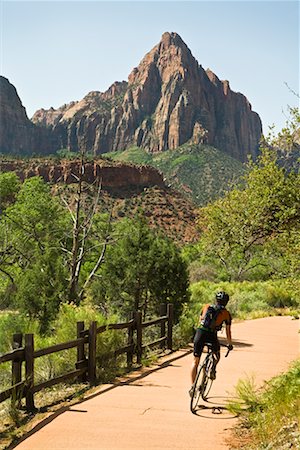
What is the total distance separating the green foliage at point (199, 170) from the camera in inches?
4449

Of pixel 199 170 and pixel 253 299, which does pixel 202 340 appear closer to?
pixel 253 299

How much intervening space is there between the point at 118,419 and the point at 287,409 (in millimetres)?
2622

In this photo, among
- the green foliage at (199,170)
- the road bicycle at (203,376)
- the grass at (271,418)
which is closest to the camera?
the grass at (271,418)

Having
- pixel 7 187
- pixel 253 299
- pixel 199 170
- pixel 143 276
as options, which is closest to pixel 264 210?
pixel 143 276

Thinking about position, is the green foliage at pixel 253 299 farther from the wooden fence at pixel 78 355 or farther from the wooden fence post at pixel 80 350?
the wooden fence post at pixel 80 350

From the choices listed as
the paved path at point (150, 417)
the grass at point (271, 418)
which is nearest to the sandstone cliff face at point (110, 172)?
the paved path at point (150, 417)

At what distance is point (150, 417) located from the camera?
825cm

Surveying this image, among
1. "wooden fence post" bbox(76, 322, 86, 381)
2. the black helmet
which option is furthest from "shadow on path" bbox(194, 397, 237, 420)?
"wooden fence post" bbox(76, 322, 86, 381)

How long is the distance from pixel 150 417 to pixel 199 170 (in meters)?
119

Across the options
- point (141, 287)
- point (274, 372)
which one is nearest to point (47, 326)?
point (141, 287)

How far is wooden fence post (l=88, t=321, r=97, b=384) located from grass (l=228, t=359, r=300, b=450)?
10.4 ft

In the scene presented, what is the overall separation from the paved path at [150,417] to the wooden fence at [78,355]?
56cm

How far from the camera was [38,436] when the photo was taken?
7.32 meters

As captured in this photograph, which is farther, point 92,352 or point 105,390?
point 92,352
